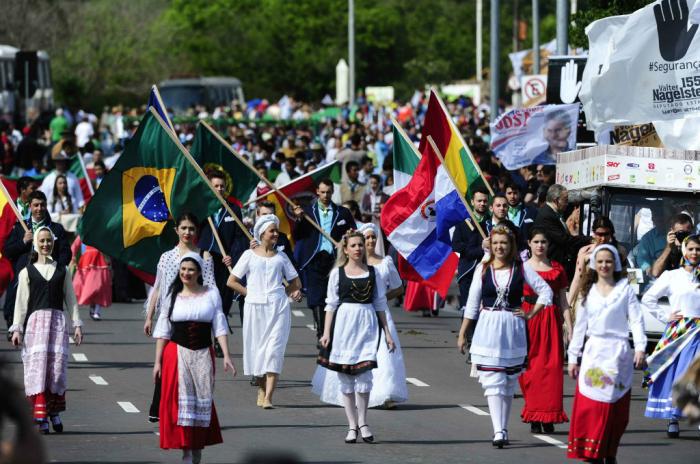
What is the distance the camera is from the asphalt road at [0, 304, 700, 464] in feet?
40.1

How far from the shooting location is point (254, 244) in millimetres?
15109

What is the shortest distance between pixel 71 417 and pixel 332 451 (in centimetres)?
265

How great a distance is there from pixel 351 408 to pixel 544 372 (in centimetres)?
162

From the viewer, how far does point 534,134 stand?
78.7 feet

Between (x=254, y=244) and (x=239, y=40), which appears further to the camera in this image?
(x=239, y=40)

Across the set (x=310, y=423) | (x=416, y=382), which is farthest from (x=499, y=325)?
(x=416, y=382)

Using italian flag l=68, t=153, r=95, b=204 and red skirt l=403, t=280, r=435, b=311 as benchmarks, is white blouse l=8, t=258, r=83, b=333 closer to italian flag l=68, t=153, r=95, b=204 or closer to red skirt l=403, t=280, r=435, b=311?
red skirt l=403, t=280, r=435, b=311

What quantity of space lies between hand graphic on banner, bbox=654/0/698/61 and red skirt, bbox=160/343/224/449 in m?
8.57

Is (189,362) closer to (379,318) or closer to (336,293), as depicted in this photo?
(336,293)

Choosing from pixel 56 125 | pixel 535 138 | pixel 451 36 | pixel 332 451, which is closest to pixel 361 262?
pixel 332 451

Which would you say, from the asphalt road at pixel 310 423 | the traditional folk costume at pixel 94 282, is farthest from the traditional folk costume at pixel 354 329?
the traditional folk costume at pixel 94 282

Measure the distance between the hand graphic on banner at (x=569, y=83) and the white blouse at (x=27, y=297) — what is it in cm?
1193

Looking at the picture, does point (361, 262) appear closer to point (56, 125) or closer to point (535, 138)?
point (535, 138)

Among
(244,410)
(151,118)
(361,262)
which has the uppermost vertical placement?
(151,118)
